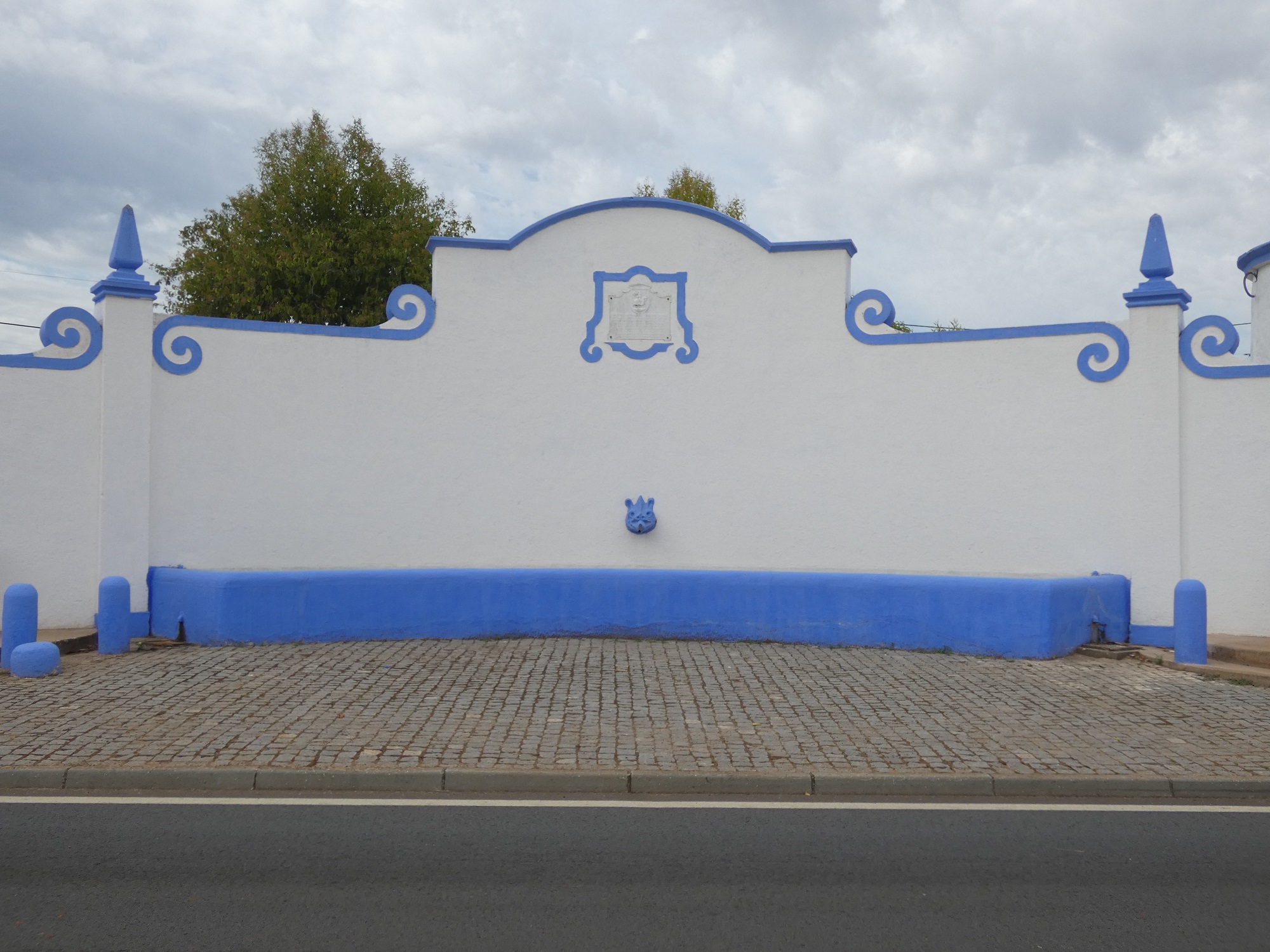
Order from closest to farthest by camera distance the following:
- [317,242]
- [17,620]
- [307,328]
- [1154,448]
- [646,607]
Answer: [17,620], [1154,448], [307,328], [646,607], [317,242]

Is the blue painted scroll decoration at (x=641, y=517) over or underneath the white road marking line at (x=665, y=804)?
over

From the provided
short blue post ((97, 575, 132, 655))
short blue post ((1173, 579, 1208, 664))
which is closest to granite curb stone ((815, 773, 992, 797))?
short blue post ((1173, 579, 1208, 664))

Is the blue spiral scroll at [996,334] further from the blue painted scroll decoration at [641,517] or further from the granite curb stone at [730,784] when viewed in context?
the granite curb stone at [730,784]

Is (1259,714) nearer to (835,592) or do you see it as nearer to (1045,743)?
(1045,743)

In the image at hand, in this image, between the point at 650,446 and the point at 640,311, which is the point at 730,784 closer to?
the point at 650,446

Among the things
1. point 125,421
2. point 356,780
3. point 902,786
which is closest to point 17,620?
point 125,421

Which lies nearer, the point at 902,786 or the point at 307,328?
the point at 902,786

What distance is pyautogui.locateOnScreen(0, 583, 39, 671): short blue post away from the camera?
28.5ft

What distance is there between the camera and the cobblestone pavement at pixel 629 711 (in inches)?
251

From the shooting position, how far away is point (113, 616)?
9469 mm

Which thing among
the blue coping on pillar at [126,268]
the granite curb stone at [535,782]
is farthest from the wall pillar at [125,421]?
the granite curb stone at [535,782]

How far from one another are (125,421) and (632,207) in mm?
5522

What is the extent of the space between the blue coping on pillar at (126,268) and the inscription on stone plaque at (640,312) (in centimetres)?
460

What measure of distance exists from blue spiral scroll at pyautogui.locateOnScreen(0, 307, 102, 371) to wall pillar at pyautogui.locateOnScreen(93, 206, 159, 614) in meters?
0.10
